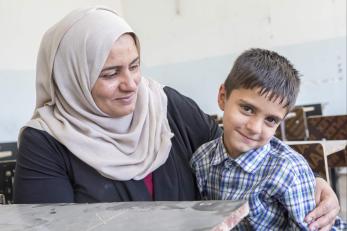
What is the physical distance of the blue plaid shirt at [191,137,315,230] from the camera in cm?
113

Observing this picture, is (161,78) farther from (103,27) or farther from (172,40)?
(103,27)

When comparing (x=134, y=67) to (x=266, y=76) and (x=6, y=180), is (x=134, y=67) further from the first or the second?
(x=6, y=180)

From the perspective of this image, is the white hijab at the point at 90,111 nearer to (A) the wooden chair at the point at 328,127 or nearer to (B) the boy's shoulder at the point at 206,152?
(B) the boy's shoulder at the point at 206,152

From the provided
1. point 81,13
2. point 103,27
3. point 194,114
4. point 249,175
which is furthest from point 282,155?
point 81,13

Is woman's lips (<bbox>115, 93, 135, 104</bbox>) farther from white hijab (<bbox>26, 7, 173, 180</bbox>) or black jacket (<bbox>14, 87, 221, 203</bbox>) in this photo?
black jacket (<bbox>14, 87, 221, 203</bbox>)

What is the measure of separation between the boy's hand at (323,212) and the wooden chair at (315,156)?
0.59 meters

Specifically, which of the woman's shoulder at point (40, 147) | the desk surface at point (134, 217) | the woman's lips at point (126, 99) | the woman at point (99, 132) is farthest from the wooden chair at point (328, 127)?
the desk surface at point (134, 217)

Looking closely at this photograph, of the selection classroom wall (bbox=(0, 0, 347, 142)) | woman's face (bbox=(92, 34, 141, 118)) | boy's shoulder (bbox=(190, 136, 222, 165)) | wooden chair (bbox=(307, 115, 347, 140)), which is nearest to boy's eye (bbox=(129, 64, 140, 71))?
woman's face (bbox=(92, 34, 141, 118))

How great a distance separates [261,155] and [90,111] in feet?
1.71

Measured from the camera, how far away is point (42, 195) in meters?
1.15

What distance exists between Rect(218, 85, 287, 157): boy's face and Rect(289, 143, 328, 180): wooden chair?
0.70 meters

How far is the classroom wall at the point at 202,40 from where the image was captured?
12.4ft

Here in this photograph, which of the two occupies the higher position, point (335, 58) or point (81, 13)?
point (81, 13)

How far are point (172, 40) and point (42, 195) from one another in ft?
14.8
